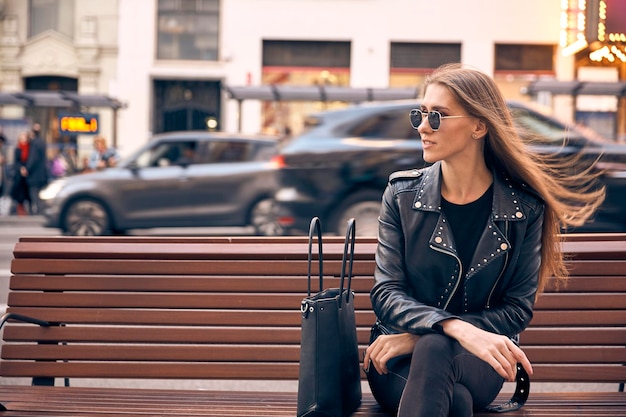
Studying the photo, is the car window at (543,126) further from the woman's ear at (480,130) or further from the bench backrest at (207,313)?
the woman's ear at (480,130)

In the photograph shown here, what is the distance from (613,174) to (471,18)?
16.7 metres

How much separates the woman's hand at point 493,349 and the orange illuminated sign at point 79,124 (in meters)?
21.0

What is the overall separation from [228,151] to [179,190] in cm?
95

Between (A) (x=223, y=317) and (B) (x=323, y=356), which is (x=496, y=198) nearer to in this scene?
(B) (x=323, y=356)

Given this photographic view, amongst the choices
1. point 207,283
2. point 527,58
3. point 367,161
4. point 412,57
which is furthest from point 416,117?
point 527,58

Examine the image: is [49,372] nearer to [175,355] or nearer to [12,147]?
[175,355]

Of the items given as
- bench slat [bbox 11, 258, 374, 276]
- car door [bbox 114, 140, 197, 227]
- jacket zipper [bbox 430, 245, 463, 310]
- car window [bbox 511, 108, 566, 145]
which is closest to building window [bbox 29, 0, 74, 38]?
car door [bbox 114, 140, 197, 227]

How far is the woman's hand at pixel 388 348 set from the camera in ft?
10.6

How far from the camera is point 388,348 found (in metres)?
3.24

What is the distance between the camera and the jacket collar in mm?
3355

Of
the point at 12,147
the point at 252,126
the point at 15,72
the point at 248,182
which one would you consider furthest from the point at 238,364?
the point at 15,72

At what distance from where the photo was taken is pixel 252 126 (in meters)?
27.1

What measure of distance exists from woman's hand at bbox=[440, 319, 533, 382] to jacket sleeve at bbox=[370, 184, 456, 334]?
10 centimetres

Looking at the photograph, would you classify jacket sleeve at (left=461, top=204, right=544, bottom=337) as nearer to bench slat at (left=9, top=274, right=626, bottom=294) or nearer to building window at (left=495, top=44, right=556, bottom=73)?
bench slat at (left=9, top=274, right=626, bottom=294)
